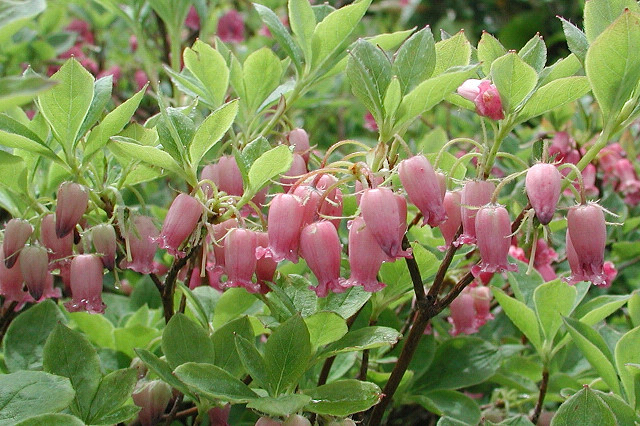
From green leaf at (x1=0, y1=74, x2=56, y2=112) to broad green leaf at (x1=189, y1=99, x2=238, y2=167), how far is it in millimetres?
426

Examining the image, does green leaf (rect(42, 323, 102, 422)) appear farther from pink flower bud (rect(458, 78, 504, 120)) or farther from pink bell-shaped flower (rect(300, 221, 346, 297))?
pink flower bud (rect(458, 78, 504, 120))

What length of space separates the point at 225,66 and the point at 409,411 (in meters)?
1.06

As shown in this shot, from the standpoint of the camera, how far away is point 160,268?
2330 mm

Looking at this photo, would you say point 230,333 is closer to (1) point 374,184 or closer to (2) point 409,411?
(1) point 374,184

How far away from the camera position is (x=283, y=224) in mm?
1267

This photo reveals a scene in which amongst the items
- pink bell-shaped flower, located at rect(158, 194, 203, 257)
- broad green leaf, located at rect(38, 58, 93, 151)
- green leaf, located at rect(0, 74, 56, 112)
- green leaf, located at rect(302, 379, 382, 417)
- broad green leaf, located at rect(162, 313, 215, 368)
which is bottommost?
green leaf, located at rect(302, 379, 382, 417)

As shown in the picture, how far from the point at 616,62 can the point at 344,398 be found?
2.36 feet

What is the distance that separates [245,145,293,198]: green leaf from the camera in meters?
1.21

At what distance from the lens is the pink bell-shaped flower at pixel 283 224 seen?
4.16 feet

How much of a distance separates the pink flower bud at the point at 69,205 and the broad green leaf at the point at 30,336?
28 centimetres

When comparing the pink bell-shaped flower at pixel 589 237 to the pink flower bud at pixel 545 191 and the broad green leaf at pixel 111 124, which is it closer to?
the pink flower bud at pixel 545 191

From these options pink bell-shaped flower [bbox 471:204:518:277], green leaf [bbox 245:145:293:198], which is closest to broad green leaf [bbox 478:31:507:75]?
pink bell-shaped flower [bbox 471:204:518:277]

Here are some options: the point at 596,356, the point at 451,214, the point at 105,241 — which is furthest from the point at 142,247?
the point at 596,356

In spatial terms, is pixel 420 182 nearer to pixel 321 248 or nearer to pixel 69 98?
pixel 321 248
